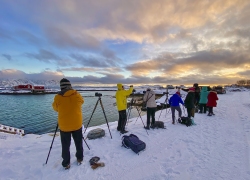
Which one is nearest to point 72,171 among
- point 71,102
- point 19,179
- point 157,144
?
point 19,179

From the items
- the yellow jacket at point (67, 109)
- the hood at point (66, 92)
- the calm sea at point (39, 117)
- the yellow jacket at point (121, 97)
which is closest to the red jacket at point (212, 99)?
the yellow jacket at point (121, 97)

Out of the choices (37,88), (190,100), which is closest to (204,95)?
(190,100)

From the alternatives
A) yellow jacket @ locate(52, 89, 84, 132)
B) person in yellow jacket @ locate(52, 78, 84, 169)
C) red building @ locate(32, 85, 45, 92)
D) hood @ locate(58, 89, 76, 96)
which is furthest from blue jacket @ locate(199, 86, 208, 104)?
red building @ locate(32, 85, 45, 92)

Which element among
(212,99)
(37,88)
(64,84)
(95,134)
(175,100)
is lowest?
(37,88)

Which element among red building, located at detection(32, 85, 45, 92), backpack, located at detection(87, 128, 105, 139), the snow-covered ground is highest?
backpack, located at detection(87, 128, 105, 139)

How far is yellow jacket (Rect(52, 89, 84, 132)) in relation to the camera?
13.0ft

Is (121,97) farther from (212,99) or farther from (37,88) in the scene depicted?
(37,88)

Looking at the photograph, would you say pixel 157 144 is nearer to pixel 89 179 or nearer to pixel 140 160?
pixel 140 160

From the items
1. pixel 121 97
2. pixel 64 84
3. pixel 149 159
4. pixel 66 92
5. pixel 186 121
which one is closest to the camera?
pixel 66 92

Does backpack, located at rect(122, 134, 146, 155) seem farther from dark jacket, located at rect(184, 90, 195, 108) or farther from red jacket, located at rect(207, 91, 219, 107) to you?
red jacket, located at rect(207, 91, 219, 107)

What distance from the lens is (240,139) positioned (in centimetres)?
625

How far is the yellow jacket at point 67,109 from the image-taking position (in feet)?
13.0

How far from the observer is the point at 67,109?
398 centimetres

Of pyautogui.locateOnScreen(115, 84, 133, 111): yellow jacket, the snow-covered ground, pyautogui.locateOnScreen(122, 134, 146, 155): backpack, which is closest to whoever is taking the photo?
the snow-covered ground
